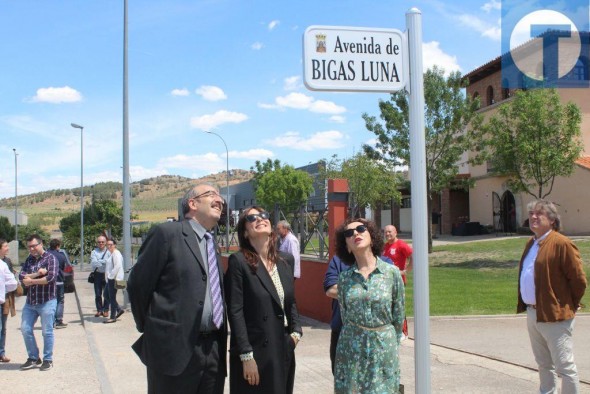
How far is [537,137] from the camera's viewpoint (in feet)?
68.7

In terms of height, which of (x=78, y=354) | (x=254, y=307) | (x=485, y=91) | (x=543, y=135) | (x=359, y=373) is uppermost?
(x=485, y=91)

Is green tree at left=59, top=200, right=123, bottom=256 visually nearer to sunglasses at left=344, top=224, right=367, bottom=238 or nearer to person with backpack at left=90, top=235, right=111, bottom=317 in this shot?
person with backpack at left=90, top=235, right=111, bottom=317

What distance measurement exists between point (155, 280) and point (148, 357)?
0.44 m

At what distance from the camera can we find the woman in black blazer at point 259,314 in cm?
375

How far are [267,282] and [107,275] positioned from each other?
33.9ft

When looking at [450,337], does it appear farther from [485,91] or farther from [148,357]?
[485,91]

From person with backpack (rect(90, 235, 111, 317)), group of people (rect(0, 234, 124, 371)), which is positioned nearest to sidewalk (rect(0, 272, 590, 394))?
group of people (rect(0, 234, 124, 371))

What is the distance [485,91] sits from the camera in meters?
39.9

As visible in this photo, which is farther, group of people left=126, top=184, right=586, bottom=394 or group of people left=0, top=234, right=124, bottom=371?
group of people left=0, top=234, right=124, bottom=371

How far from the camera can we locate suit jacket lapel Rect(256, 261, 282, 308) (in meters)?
3.88

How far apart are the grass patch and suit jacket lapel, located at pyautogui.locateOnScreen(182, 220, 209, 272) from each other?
11.3 feet

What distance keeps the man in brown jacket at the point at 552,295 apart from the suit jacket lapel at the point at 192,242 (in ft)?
9.73

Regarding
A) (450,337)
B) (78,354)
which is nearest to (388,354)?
(450,337)

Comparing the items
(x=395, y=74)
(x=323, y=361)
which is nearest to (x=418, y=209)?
(x=395, y=74)
